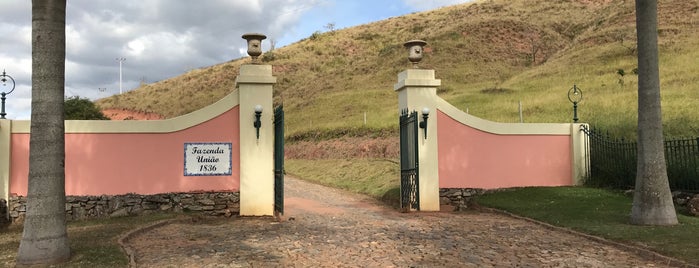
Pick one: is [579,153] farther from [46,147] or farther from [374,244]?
[46,147]

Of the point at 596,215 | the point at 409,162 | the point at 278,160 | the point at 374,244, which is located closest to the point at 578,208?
the point at 596,215

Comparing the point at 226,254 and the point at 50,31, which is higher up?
the point at 50,31

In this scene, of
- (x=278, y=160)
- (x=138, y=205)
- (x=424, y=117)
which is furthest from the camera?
(x=424, y=117)

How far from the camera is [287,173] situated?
919 inches

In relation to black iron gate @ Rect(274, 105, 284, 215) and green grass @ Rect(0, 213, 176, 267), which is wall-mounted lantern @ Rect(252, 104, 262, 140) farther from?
green grass @ Rect(0, 213, 176, 267)

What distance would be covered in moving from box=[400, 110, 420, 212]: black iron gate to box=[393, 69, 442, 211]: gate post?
0.46 feet

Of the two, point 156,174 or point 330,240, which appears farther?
point 156,174

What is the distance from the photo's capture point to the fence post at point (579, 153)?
510 inches

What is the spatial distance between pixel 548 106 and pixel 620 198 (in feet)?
41.6

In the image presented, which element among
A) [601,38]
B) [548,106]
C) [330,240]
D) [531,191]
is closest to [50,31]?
[330,240]

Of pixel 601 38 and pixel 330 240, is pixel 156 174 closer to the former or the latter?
pixel 330 240

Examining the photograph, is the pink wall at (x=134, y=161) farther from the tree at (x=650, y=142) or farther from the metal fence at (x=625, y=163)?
the metal fence at (x=625, y=163)

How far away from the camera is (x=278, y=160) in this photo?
11.0 m

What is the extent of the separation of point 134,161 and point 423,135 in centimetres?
624
